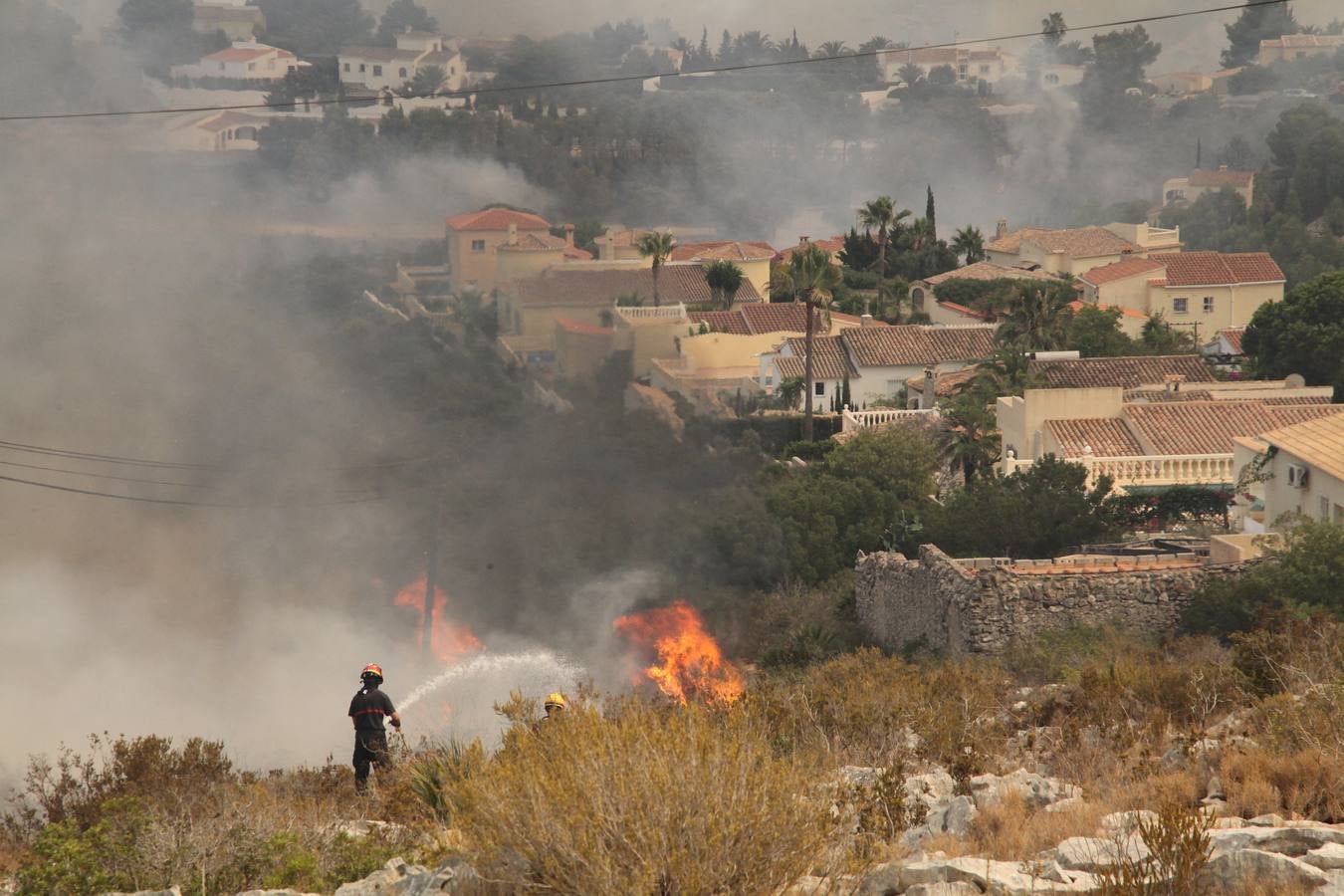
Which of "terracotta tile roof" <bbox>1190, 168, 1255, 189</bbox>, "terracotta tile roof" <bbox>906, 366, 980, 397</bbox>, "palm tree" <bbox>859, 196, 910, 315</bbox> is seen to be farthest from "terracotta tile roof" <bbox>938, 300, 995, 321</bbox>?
"terracotta tile roof" <bbox>1190, 168, 1255, 189</bbox>

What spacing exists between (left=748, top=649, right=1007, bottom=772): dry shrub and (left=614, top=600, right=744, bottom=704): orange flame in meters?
6.90

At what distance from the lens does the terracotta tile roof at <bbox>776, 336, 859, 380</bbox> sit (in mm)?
46000

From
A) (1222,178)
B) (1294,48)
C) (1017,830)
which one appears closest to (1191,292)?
(1222,178)

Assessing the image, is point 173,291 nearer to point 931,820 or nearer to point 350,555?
point 350,555

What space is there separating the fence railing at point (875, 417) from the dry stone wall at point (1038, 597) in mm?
19155

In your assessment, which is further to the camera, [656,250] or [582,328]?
[656,250]

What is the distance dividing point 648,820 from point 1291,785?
142 inches

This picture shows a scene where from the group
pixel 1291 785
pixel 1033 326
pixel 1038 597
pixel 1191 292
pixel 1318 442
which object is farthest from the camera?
pixel 1191 292

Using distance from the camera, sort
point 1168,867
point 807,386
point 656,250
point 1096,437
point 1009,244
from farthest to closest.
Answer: point 1009,244 → point 656,250 → point 807,386 → point 1096,437 → point 1168,867

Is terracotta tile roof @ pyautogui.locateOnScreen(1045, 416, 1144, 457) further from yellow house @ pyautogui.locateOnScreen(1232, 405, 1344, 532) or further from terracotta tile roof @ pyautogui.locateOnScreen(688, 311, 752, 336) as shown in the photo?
terracotta tile roof @ pyautogui.locateOnScreen(688, 311, 752, 336)

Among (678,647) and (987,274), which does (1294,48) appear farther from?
(678,647)

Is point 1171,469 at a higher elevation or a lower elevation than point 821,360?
lower

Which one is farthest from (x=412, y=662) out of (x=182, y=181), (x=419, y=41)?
(x=419, y=41)

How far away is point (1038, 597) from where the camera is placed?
63.9ft
